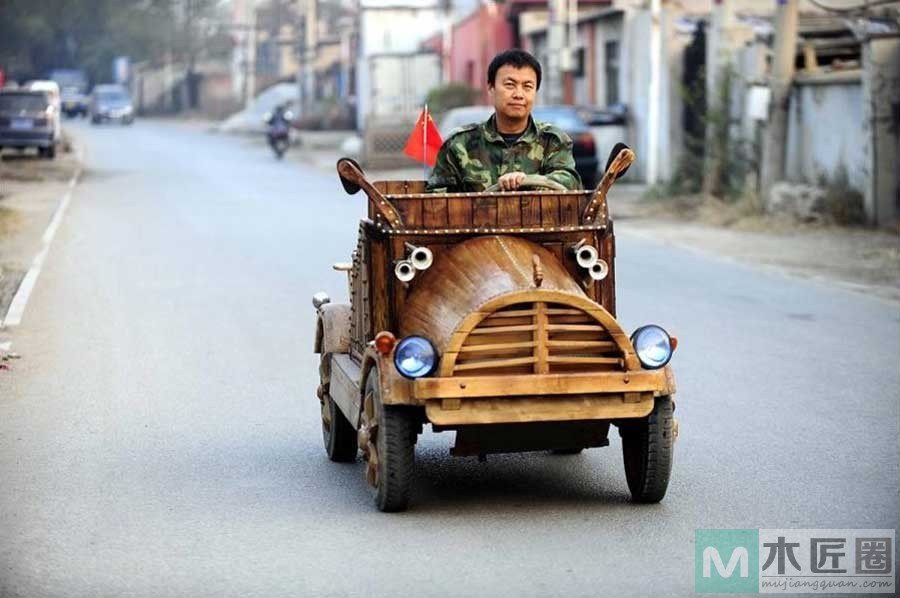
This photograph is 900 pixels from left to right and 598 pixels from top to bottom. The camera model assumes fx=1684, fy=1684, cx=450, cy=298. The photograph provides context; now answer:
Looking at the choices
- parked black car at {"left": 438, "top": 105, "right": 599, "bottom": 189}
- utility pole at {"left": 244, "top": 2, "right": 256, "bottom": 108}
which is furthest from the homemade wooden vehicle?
utility pole at {"left": 244, "top": 2, "right": 256, "bottom": 108}

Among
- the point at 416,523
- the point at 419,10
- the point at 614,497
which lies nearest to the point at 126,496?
the point at 416,523

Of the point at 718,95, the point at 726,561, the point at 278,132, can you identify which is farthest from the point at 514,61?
the point at 278,132

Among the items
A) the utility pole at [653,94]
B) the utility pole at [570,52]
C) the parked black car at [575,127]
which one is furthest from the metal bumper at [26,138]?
the utility pole at [653,94]

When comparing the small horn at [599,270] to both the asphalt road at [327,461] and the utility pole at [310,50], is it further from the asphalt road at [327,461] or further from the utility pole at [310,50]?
the utility pole at [310,50]

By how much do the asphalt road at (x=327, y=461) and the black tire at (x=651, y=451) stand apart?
0.31 feet

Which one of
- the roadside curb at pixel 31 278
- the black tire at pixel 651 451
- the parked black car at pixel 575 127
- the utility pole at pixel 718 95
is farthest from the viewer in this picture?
the parked black car at pixel 575 127

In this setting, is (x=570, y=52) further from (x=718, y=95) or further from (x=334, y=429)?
(x=334, y=429)

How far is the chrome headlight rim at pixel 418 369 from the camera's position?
650 centimetres

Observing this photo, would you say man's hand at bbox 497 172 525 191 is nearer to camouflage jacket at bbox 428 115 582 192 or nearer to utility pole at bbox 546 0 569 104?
camouflage jacket at bbox 428 115 582 192

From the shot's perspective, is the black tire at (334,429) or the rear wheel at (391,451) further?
the black tire at (334,429)

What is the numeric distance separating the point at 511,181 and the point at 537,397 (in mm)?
1083

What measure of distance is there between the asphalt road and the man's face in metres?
1.67

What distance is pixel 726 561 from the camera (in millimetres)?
6094

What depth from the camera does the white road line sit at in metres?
13.4
